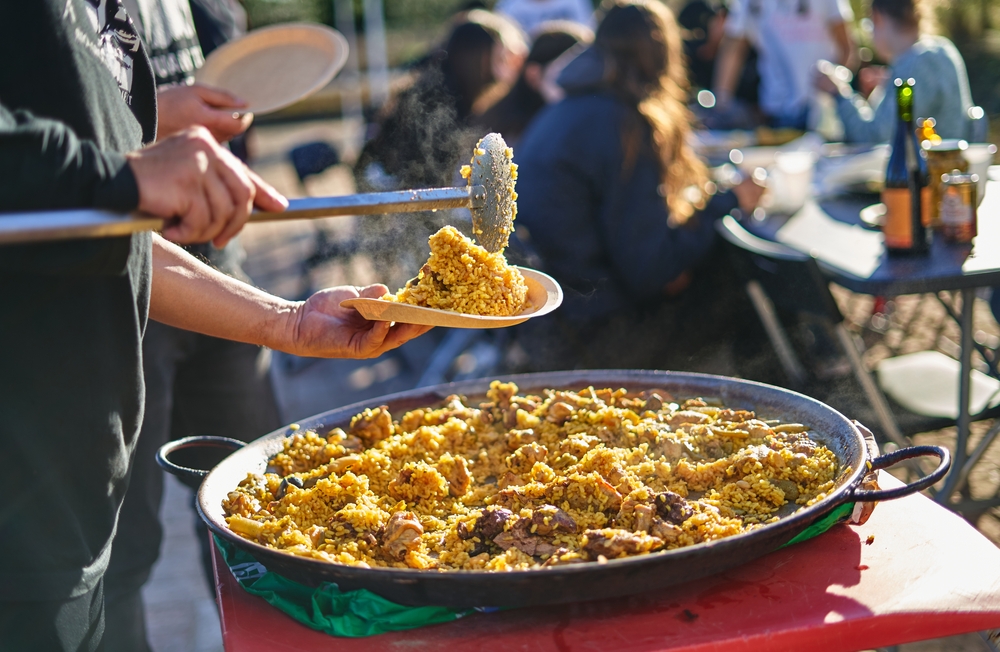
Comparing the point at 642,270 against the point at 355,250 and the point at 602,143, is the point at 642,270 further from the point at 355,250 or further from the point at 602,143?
the point at 355,250

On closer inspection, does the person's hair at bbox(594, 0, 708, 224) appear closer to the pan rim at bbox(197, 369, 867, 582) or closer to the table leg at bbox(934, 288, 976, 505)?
the table leg at bbox(934, 288, 976, 505)

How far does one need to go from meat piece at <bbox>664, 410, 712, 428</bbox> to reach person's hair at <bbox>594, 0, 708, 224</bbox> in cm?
191

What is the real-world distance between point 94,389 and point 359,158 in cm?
420

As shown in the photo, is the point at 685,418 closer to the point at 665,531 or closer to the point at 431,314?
the point at 665,531

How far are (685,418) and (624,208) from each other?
75.3 inches

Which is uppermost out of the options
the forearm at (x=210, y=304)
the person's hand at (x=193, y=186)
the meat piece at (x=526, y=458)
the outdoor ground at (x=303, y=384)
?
the person's hand at (x=193, y=186)

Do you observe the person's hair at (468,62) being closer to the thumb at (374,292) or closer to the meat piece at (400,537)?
the thumb at (374,292)

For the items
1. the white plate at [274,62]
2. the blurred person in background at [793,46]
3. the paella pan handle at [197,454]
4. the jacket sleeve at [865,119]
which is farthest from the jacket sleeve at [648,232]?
the blurred person in background at [793,46]

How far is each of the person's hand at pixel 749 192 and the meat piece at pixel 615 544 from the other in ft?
8.73

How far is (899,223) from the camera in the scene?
290cm

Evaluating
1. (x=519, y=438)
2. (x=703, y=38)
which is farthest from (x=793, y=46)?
(x=519, y=438)

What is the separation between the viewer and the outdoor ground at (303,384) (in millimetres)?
3152

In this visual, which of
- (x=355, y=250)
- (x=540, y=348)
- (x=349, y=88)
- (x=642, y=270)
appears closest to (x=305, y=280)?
(x=355, y=250)

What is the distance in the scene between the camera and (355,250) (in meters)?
5.80
